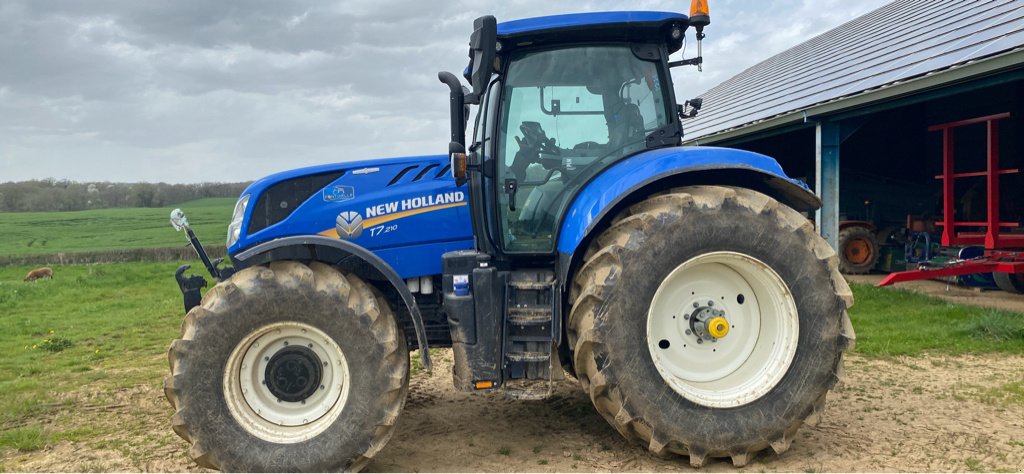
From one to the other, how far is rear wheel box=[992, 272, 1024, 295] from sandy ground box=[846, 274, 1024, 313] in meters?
0.10

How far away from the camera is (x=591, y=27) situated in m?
3.76

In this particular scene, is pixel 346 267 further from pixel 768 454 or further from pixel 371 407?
pixel 768 454

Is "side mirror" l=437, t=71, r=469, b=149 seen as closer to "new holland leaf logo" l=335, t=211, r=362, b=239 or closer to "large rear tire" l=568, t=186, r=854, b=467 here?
"new holland leaf logo" l=335, t=211, r=362, b=239

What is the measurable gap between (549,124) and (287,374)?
1.92 m

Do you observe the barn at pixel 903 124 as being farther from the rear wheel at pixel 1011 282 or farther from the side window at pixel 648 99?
the side window at pixel 648 99

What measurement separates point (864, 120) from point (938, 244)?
127 inches

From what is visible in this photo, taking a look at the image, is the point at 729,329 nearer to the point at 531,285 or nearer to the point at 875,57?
the point at 531,285

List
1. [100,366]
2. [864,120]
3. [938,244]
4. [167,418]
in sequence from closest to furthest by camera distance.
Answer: [167,418] → [100,366] → [864,120] → [938,244]

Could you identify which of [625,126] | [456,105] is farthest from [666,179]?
[456,105]

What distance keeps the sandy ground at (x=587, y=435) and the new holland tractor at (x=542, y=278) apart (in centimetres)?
35

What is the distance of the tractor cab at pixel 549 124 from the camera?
12.5 feet

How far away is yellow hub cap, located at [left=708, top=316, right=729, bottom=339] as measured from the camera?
350 centimetres

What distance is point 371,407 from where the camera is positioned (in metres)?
3.40

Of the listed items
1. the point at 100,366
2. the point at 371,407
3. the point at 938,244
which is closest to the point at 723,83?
the point at 938,244
